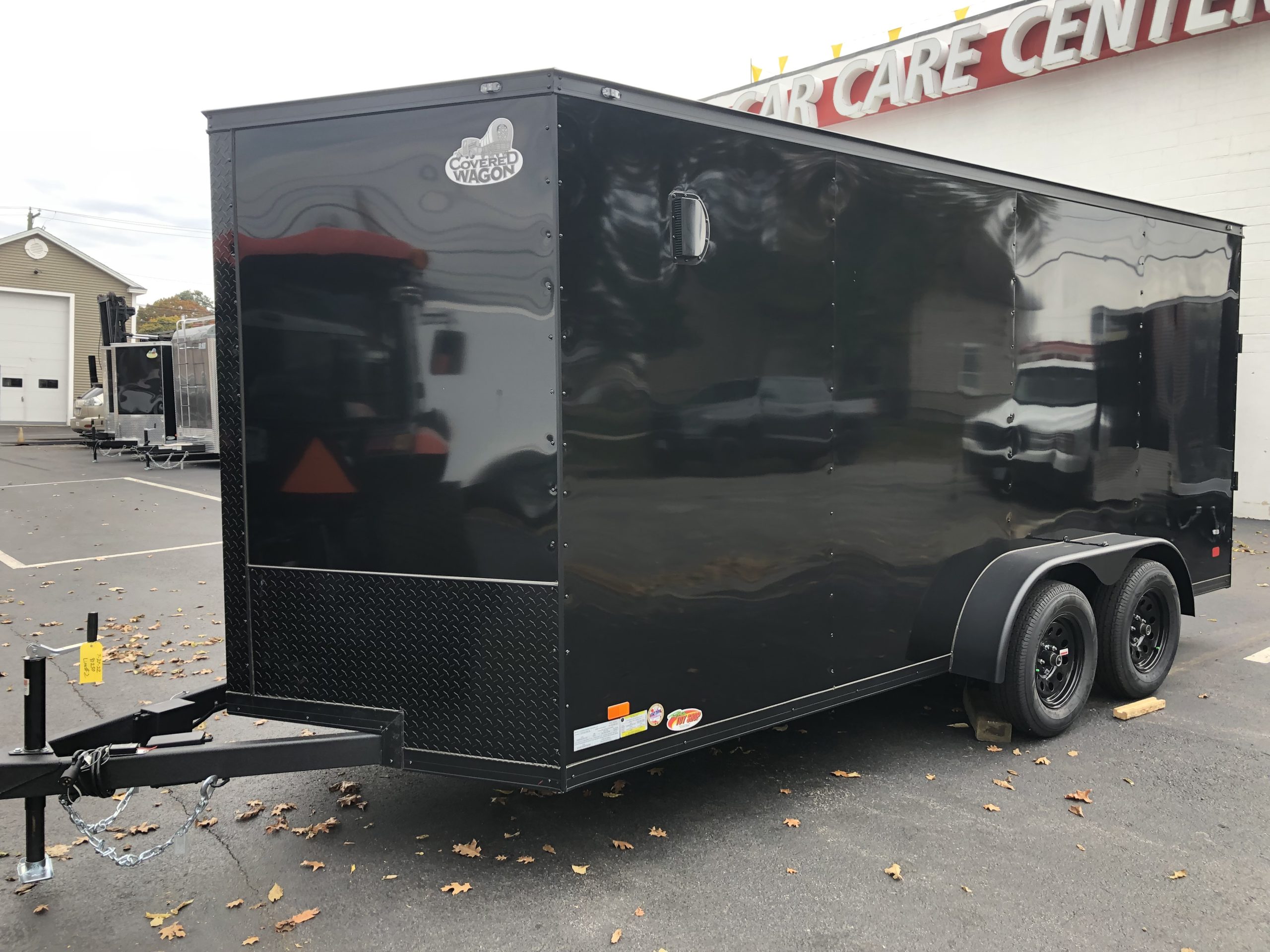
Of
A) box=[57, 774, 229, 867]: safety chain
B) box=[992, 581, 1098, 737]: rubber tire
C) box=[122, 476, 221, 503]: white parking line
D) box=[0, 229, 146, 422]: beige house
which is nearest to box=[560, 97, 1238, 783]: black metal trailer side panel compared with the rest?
box=[992, 581, 1098, 737]: rubber tire

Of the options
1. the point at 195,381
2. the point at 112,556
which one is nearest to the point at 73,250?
the point at 195,381

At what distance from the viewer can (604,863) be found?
12.3 feet

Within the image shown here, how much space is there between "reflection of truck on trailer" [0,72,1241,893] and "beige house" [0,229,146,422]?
37057 millimetres

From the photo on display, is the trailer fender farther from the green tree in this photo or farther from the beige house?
the green tree

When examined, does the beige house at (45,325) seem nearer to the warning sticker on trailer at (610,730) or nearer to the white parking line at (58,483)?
the white parking line at (58,483)

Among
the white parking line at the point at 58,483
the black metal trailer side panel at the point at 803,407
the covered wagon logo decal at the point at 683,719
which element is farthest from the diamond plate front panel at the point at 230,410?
the white parking line at the point at 58,483

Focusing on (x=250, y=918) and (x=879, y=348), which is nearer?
(x=250, y=918)

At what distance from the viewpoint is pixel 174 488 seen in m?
17.5

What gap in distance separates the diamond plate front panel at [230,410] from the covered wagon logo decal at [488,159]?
101 centimetres

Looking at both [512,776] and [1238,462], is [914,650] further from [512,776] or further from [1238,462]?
[1238,462]

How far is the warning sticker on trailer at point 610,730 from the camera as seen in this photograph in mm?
3479

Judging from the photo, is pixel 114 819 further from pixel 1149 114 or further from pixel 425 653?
pixel 1149 114

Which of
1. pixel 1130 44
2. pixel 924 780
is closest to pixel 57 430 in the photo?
pixel 1130 44

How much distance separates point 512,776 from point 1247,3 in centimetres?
1390
